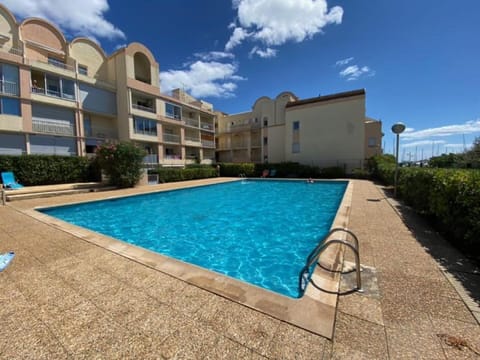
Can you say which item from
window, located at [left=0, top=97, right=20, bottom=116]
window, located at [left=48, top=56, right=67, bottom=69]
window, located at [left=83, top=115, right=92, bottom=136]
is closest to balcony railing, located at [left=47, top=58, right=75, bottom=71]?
window, located at [left=48, top=56, right=67, bottom=69]

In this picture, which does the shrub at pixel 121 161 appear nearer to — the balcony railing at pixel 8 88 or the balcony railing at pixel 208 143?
the balcony railing at pixel 8 88

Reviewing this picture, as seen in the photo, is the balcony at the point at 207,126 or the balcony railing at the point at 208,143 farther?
the balcony at the point at 207,126

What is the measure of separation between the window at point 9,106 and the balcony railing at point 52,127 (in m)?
1.13

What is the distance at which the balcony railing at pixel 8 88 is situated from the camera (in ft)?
46.6

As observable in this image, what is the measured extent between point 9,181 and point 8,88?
7.88 m

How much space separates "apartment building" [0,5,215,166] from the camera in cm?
1480

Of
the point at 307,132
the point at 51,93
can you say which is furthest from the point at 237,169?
the point at 51,93

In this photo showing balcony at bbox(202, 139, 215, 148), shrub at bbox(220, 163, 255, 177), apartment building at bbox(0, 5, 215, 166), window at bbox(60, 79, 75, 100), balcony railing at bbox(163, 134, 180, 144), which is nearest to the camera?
apartment building at bbox(0, 5, 215, 166)

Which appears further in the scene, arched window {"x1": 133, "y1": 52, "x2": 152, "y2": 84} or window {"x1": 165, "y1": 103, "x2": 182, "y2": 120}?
window {"x1": 165, "y1": 103, "x2": 182, "y2": 120}

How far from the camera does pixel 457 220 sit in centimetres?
389

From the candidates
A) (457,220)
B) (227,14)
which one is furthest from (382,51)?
(457,220)

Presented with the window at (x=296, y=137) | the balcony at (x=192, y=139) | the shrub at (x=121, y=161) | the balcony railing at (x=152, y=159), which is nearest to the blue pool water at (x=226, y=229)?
the shrub at (x=121, y=161)

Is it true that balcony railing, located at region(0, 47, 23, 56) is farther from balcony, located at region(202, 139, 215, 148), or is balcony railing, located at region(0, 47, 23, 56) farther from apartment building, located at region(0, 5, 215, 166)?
balcony, located at region(202, 139, 215, 148)

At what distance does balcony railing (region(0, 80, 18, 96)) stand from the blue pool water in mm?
13077
